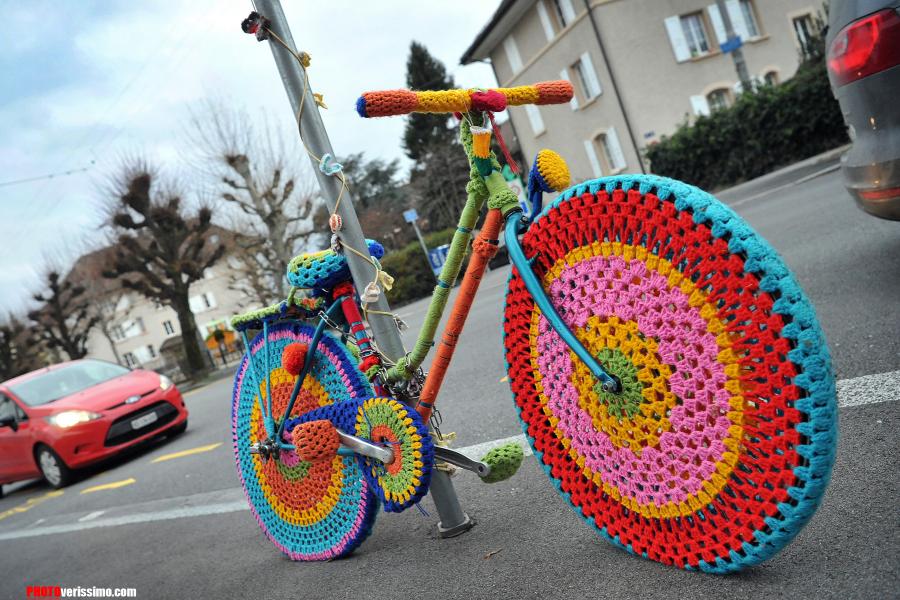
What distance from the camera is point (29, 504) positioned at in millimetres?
7586

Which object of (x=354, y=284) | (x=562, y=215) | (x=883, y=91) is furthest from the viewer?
(x=883, y=91)

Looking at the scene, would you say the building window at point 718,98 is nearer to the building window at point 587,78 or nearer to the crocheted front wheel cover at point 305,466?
the building window at point 587,78

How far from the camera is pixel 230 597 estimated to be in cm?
286

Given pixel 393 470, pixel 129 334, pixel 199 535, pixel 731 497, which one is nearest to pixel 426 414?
pixel 393 470

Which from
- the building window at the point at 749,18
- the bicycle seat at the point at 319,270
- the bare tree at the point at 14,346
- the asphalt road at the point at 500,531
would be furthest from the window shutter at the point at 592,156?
the bare tree at the point at 14,346

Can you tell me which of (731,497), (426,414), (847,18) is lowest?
(731,497)

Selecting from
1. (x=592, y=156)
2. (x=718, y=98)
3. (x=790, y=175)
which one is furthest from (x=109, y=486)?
(x=718, y=98)

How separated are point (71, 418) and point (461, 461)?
281 inches

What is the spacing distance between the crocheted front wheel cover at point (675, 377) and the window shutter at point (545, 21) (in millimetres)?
25336

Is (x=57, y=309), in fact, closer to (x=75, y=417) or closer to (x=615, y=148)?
(x=615, y=148)

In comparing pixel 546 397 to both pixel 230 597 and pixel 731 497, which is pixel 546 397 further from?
pixel 230 597

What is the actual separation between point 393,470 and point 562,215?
43.1 inches

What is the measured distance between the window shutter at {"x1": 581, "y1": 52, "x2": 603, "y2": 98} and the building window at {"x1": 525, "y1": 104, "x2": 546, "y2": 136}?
143 inches

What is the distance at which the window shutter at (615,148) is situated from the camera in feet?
78.1
